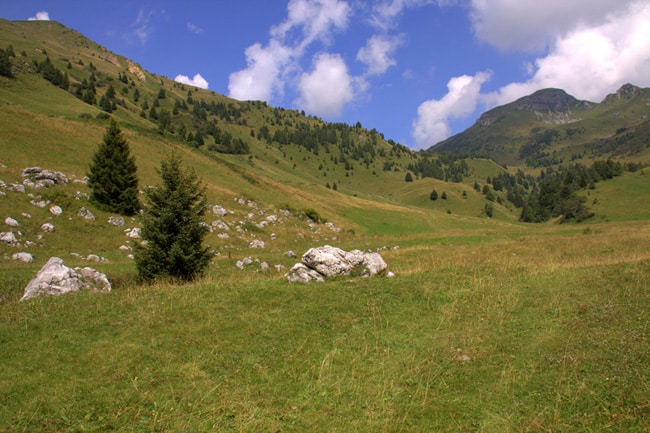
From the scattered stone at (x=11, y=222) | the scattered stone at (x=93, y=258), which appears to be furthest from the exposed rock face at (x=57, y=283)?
the scattered stone at (x=11, y=222)

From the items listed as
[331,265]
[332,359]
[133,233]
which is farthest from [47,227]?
[332,359]

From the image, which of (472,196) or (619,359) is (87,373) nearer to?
(619,359)

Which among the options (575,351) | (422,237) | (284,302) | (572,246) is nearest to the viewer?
(575,351)

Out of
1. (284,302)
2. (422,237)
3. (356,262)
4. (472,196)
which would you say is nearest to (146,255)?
(284,302)

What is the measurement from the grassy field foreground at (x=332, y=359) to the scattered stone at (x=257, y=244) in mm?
23054

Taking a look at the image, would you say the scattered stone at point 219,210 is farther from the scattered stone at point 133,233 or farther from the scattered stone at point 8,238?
the scattered stone at point 8,238

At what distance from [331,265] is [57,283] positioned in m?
10.2

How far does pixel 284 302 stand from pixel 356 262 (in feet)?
16.7

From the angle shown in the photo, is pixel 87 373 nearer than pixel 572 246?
→ Yes

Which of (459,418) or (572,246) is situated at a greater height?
(572,246)

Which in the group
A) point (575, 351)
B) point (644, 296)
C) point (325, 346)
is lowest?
point (325, 346)

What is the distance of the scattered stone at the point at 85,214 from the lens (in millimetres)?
30203

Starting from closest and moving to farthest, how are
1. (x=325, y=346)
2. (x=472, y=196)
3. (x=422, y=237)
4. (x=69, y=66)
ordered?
(x=325, y=346) < (x=422, y=237) < (x=69, y=66) < (x=472, y=196)

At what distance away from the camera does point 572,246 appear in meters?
35.0
